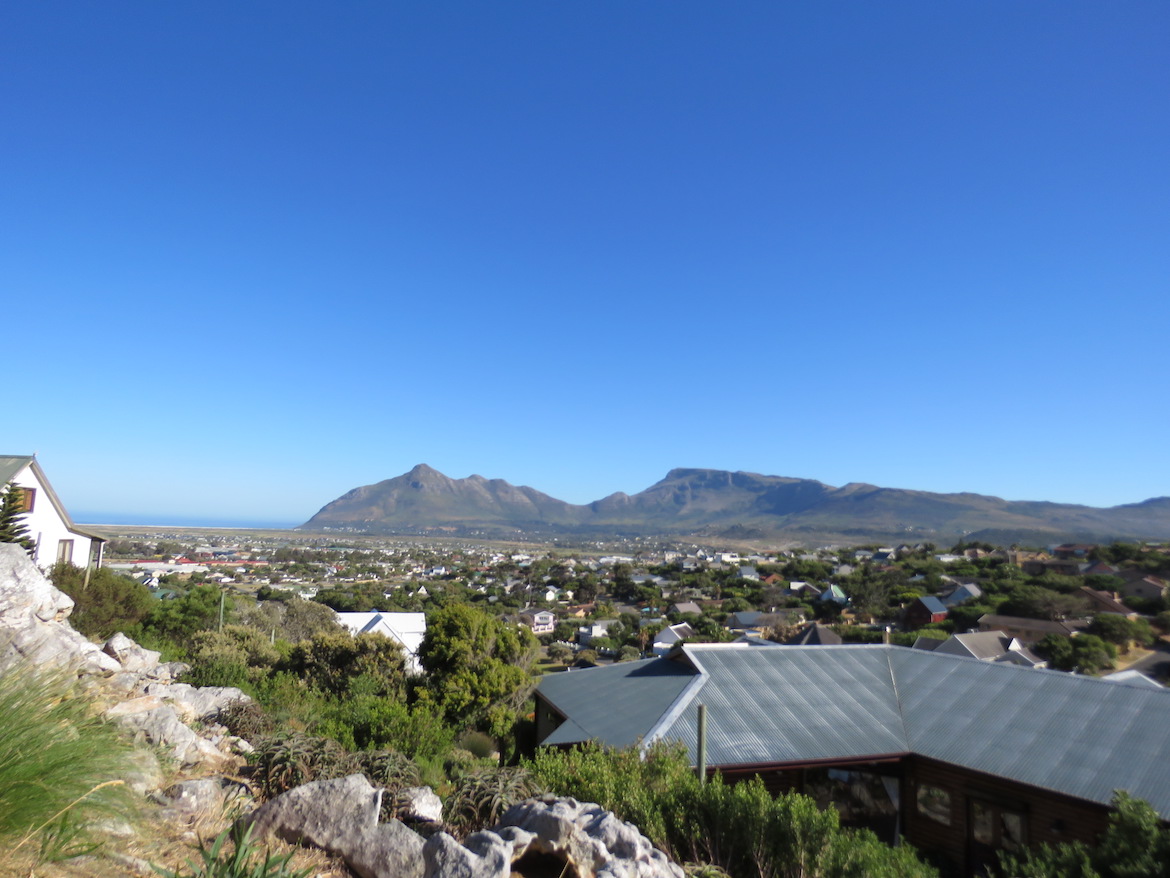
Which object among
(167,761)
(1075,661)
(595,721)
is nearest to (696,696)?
(595,721)

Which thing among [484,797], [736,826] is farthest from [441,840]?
[736,826]

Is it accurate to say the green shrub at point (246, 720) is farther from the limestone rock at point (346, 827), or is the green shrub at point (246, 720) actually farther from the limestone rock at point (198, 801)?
the limestone rock at point (346, 827)

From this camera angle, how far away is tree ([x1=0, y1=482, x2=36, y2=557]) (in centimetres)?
1675

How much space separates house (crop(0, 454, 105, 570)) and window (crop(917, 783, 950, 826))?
72.0 ft

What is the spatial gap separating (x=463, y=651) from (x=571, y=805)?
1067 cm

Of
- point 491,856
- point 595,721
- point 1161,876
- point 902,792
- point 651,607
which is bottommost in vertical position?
point 651,607

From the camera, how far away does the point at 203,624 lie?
2180 centimetres

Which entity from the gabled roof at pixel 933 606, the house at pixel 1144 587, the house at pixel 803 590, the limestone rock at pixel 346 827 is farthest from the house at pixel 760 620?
the limestone rock at pixel 346 827

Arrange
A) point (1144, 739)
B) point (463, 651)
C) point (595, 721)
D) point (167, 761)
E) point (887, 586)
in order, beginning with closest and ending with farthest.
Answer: point (167, 761) < point (1144, 739) < point (595, 721) < point (463, 651) < point (887, 586)

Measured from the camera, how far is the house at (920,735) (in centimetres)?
909

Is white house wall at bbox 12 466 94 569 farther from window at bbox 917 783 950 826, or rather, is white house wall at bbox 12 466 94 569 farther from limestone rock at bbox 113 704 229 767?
window at bbox 917 783 950 826

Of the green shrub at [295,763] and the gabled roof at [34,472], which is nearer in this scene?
the green shrub at [295,763]

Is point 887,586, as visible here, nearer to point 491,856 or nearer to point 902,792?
point 902,792

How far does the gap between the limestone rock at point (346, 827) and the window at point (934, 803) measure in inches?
365
